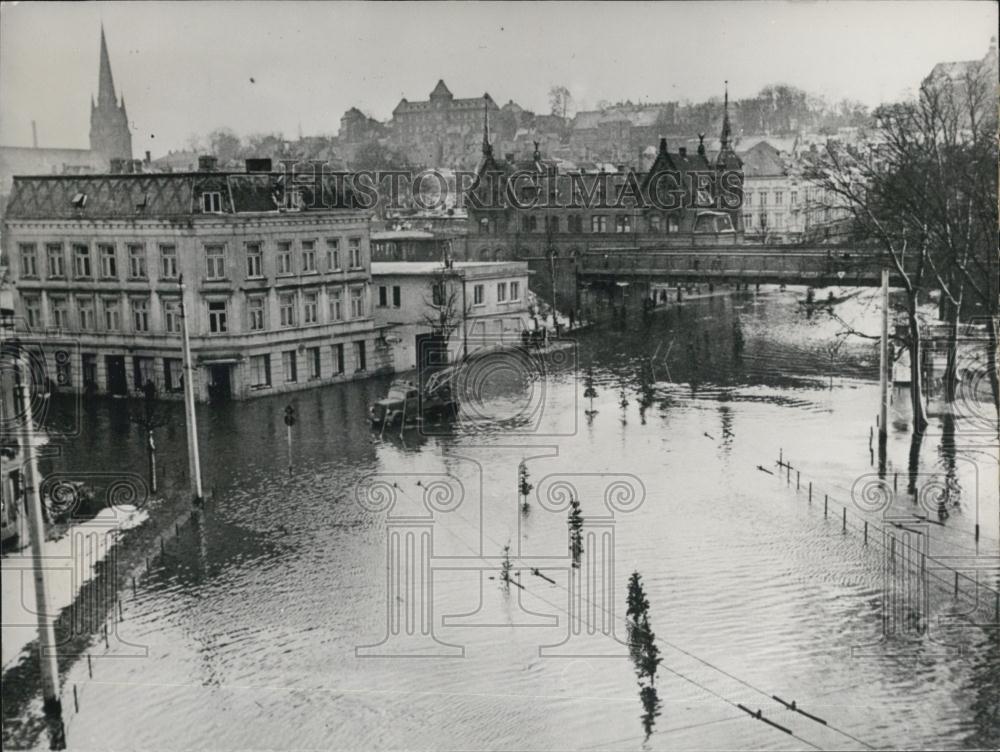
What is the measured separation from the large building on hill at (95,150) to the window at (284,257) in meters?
1.05

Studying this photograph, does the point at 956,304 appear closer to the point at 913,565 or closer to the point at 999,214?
the point at 999,214

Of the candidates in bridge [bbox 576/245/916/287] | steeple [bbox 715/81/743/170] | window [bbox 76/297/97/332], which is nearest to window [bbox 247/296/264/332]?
A: window [bbox 76/297/97/332]

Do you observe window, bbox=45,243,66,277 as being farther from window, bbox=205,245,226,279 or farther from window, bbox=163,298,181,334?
window, bbox=205,245,226,279

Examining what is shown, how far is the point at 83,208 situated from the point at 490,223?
2.78 metres

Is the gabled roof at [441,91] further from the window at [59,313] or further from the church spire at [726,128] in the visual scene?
the window at [59,313]

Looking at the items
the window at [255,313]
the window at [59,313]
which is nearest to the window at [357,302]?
the window at [255,313]

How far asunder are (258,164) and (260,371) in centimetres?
130

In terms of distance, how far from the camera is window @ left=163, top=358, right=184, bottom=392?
687 centimetres

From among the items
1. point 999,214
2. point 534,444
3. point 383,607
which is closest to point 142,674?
point 383,607

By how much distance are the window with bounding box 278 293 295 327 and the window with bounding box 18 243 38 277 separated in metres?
1.45

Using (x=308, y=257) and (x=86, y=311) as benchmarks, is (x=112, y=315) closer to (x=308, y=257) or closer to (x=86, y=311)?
(x=86, y=311)

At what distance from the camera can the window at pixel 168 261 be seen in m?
6.73

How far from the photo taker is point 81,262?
22.0 ft
